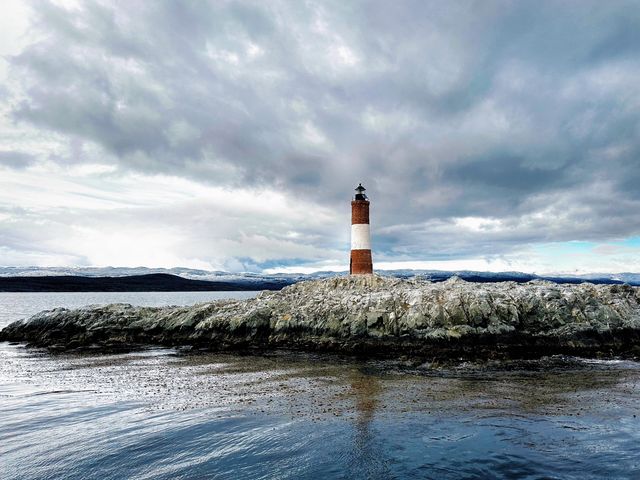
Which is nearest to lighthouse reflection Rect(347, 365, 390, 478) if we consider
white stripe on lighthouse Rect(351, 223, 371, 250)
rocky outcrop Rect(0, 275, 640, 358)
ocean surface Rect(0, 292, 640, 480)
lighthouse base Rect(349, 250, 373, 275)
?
ocean surface Rect(0, 292, 640, 480)

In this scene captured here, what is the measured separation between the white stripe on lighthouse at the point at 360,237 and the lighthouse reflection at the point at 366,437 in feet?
100

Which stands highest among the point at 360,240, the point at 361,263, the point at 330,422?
the point at 360,240

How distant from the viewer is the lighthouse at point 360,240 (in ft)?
163

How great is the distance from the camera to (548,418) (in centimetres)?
1357

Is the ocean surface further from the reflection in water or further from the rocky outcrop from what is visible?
the rocky outcrop

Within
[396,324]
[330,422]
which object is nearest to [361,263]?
[396,324]

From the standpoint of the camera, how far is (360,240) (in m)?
49.6

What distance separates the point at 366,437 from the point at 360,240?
38.0m

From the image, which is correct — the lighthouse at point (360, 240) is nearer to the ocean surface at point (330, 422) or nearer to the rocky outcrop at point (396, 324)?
the rocky outcrop at point (396, 324)

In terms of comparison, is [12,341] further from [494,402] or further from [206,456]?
[494,402]

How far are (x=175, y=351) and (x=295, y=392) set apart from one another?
17.2m

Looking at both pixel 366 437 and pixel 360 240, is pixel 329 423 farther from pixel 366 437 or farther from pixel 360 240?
pixel 360 240

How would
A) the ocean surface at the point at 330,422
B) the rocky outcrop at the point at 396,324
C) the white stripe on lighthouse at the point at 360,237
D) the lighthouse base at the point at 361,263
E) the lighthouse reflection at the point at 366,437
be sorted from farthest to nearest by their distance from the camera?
the white stripe on lighthouse at the point at 360,237 < the lighthouse base at the point at 361,263 < the rocky outcrop at the point at 396,324 < the ocean surface at the point at 330,422 < the lighthouse reflection at the point at 366,437

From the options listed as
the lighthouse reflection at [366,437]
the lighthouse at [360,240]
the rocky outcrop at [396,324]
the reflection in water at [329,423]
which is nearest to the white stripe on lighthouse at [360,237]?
the lighthouse at [360,240]
